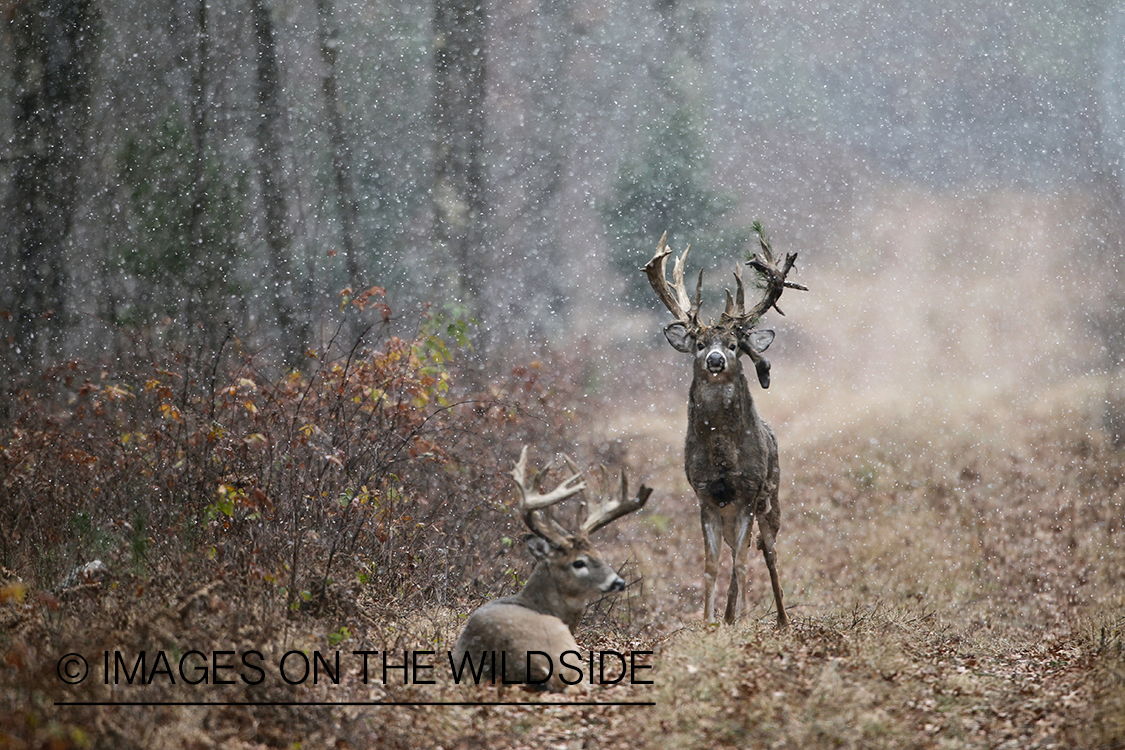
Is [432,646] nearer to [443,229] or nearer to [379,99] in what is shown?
[443,229]

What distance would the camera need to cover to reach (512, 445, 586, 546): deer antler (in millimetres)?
6312

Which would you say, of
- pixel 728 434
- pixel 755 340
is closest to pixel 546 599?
pixel 728 434

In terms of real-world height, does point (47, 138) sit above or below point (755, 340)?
above

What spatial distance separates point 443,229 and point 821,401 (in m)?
10.00

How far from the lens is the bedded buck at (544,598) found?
20.0ft

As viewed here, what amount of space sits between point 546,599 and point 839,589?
9.82m

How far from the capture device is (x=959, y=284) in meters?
26.4

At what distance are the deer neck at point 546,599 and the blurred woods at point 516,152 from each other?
10.7 m

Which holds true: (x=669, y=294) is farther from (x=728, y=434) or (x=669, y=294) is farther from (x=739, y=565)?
(x=739, y=565)

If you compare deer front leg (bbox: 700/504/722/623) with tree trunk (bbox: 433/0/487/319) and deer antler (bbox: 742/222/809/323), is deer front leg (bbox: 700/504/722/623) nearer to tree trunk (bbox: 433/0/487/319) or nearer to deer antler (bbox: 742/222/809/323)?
deer antler (bbox: 742/222/809/323)

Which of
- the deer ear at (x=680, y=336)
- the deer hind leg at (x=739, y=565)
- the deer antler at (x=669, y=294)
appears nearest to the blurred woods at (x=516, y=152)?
the deer antler at (x=669, y=294)

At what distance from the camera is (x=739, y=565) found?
26.3ft

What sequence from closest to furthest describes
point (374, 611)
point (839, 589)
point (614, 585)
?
point (614, 585)
point (374, 611)
point (839, 589)

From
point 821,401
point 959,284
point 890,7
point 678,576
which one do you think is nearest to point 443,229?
point 821,401
